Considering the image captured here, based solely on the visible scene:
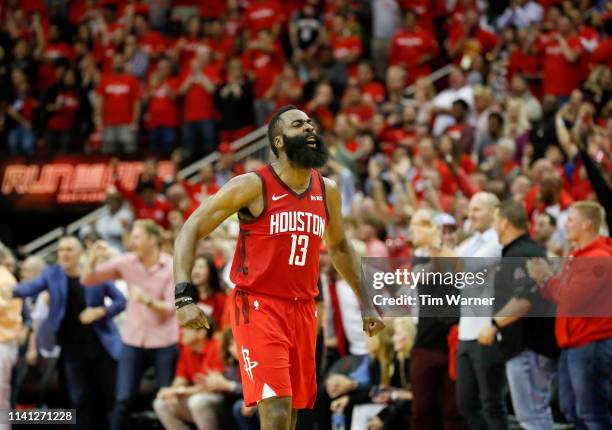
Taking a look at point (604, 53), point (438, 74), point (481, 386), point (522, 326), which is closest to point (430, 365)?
point (481, 386)

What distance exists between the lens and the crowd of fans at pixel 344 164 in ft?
30.5

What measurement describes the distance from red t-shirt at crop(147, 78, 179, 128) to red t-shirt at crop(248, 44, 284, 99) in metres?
1.27

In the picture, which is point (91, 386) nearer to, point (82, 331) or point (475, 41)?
point (82, 331)

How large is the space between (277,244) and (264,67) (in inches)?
448

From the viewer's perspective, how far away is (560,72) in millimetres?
15328

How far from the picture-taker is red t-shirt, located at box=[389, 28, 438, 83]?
17.5 meters

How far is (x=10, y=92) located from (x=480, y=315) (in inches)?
499

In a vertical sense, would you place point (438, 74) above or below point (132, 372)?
above

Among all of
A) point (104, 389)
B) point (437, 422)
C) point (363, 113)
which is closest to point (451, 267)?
point (437, 422)

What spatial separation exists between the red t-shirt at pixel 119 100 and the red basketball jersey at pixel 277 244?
11623 mm

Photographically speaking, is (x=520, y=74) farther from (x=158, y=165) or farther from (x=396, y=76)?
(x=158, y=165)

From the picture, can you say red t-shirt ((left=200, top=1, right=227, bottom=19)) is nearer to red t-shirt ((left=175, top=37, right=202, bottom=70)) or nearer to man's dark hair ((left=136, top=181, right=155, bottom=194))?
red t-shirt ((left=175, top=37, right=202, bottom=70))

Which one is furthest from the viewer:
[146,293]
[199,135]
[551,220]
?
[199,135]

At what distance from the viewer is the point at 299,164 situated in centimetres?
682
